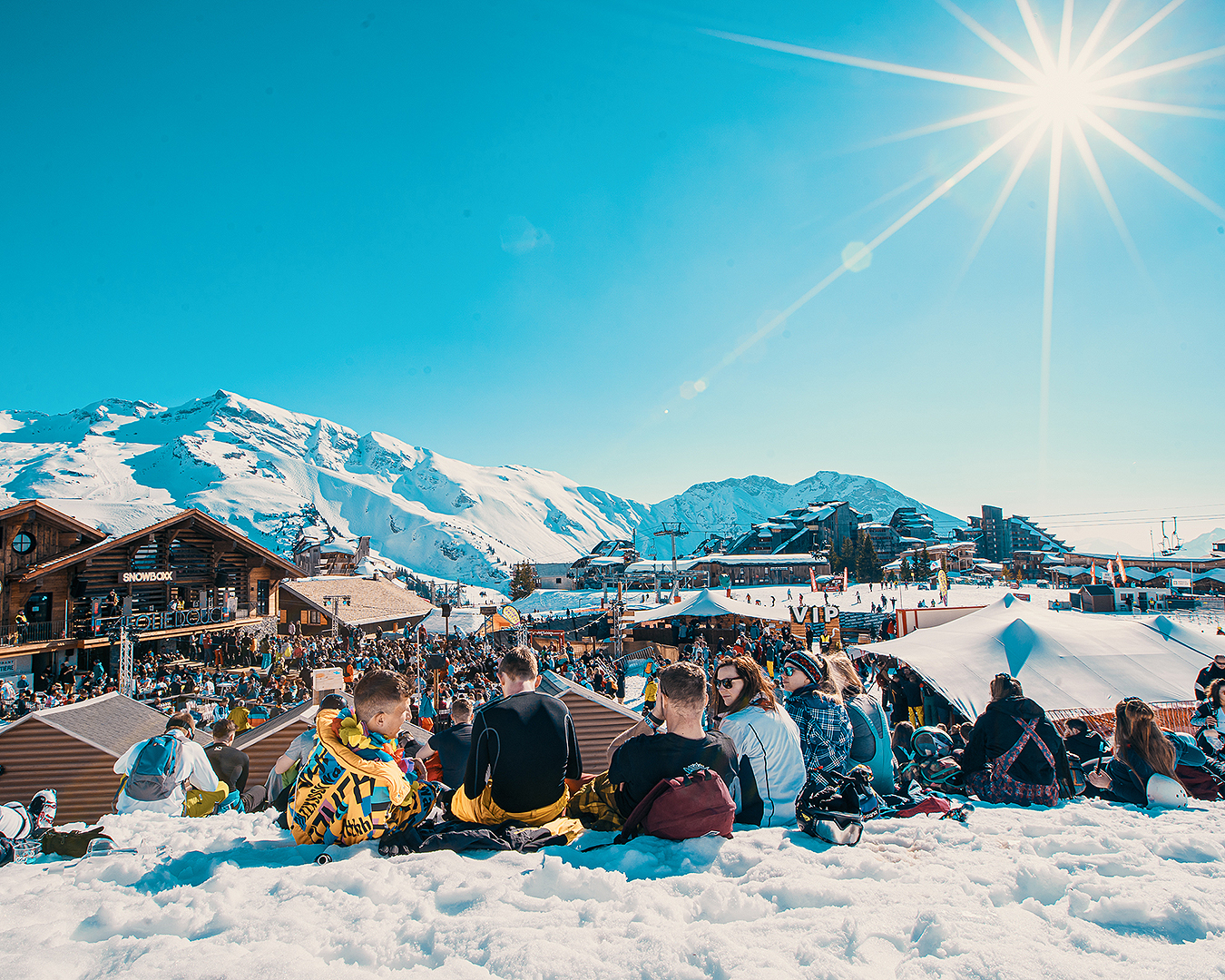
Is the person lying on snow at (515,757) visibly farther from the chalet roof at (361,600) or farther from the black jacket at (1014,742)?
the chalet roof at (361,600)

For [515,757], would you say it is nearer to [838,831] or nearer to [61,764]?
[838,831]

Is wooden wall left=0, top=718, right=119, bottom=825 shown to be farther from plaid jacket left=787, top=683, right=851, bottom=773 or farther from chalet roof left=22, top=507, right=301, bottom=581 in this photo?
chalet roof left=22, top=507, right=301, bottom=581

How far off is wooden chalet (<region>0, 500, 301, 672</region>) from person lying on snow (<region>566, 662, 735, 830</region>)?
22640 mm

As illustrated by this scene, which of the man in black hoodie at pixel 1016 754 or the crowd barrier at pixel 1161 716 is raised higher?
the man in black hoodie at pixel 1016 754

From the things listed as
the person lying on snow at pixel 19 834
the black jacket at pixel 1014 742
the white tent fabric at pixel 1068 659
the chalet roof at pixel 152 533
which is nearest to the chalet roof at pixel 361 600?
the chalet roof at pixel 152 533

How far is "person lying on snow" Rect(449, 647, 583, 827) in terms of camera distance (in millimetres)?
3258

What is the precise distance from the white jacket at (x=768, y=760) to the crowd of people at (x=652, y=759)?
1cm

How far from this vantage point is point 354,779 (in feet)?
10.4

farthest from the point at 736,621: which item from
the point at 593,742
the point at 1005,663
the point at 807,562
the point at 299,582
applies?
the point at 807,562

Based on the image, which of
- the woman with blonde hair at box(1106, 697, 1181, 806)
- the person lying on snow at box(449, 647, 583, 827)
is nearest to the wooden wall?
the person lying on snow at box(449, 647, 583, 827)

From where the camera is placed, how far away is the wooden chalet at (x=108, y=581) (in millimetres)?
20469

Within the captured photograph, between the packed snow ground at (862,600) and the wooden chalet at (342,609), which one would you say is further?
the wooden chalet at (342,609)

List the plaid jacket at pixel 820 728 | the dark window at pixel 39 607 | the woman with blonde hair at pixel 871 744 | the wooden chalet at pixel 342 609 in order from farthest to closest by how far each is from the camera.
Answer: the wooden chalet at pixel 342 609 < the dark window at pixel 39 607 < the woman with blonde hair at pixel 871 744 < the plaid jacket at pixel 820 728

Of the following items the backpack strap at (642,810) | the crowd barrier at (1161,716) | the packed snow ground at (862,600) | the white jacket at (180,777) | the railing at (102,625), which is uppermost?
the backpack strap at (642,810)
